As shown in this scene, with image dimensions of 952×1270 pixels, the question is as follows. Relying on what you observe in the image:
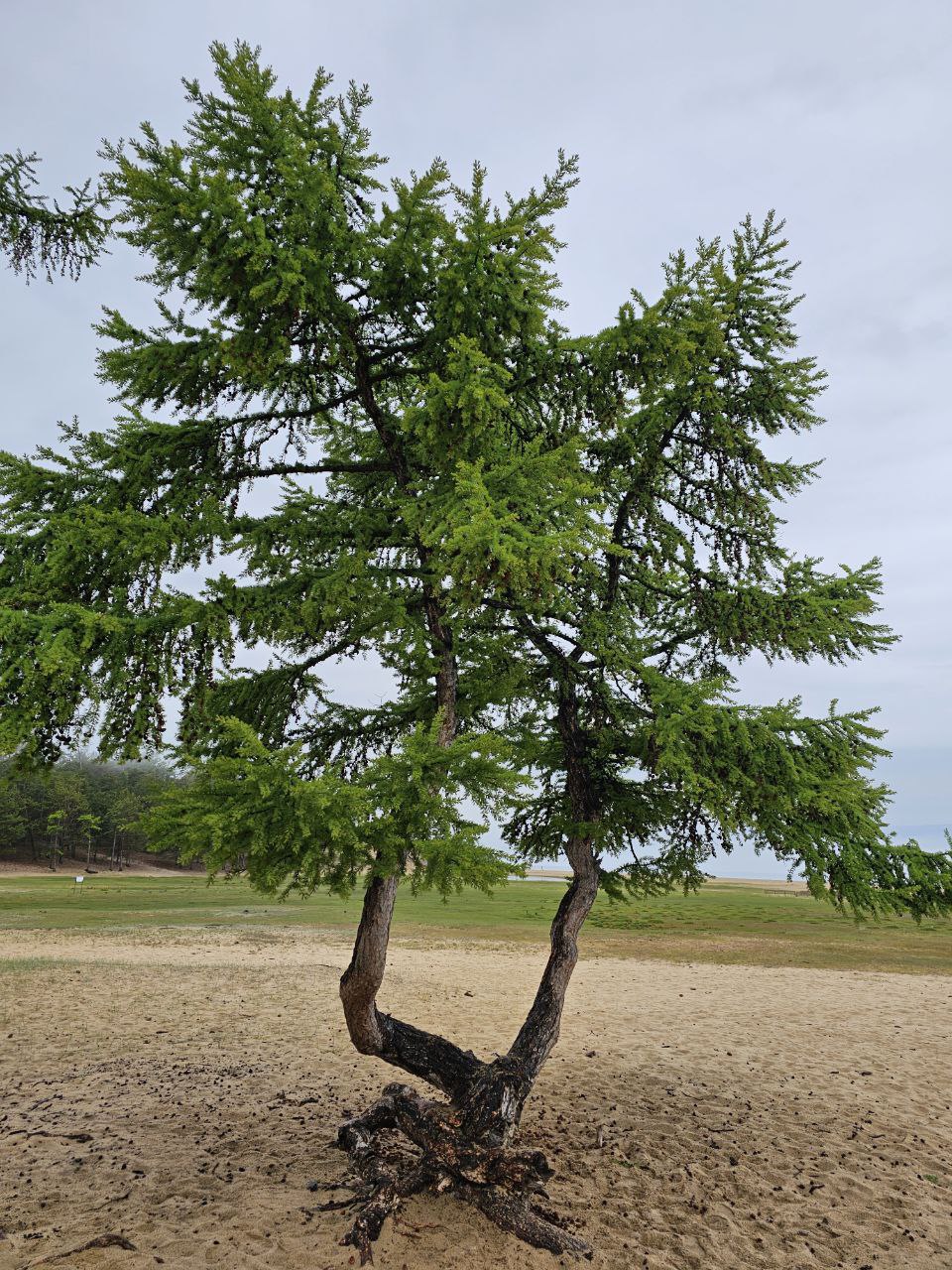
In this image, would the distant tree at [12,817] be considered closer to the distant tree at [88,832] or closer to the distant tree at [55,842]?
the distant tree at [55,842]

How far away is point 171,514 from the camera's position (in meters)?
6.79

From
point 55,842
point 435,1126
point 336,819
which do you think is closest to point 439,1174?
point 435,1126

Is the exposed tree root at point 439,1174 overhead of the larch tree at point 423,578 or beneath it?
beneath

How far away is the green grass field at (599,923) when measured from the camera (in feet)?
90.6

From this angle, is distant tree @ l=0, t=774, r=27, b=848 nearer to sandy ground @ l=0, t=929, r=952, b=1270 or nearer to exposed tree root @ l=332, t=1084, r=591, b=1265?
sandy ground @ l=0, t=929, r=952, b=1270

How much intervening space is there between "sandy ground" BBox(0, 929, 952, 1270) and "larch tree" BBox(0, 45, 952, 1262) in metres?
0.90

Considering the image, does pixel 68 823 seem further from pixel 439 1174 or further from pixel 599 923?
pixel 439 1174

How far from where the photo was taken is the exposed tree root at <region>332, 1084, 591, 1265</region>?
21.4 ft

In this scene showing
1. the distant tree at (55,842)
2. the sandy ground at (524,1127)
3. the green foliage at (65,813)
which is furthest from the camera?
the distant tree at (55,842)

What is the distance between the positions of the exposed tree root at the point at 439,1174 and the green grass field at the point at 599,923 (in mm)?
14884

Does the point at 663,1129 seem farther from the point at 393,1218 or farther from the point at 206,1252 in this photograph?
the point at 206,1252

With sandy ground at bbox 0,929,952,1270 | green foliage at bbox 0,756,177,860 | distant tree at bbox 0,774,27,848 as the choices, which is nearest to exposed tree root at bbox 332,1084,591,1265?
sandy ground at bbox 0,929,952,1270

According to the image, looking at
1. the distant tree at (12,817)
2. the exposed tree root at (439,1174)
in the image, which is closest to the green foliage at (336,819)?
the exposed tree root at (439,1174)

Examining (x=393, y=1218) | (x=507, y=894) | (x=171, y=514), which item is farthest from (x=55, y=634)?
(x=507, y=894)
